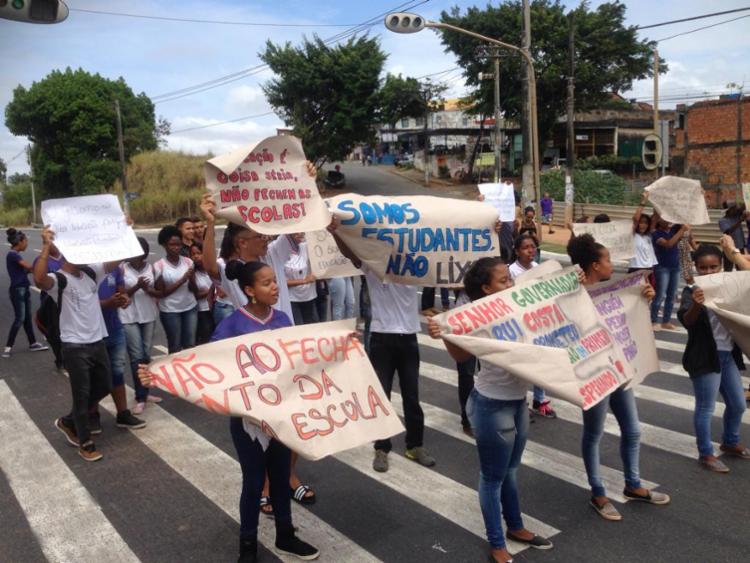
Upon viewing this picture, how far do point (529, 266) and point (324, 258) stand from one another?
7.33ft

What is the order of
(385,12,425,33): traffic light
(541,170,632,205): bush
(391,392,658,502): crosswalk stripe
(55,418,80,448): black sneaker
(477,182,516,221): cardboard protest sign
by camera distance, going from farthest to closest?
1. (541,170,632,205): bush
2. (385,12,425,33): traffic light
3. (477,182,516,221): cardboard protest sign
4. (55,418,80,448): black sneaker
5. (391,392,658,502): crosswalk stripe

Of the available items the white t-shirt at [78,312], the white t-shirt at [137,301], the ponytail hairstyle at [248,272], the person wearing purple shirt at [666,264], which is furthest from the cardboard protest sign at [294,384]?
the person wearing purple shirt at [666,264]

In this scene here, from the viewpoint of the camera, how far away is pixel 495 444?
3584 millimetres

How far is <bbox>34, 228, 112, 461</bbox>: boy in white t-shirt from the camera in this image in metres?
5.42

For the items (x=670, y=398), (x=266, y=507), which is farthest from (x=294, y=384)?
(x=670, y=398)

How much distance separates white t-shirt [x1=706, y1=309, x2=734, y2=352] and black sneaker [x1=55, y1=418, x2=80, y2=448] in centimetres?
516

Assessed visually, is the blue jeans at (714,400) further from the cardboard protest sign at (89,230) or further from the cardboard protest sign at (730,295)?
the cardboard protest sign at (89,230)

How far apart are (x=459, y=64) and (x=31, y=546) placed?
43886mm

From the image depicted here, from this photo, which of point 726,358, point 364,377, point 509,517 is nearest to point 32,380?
point 364,377

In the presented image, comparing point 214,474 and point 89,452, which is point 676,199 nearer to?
point 214,474

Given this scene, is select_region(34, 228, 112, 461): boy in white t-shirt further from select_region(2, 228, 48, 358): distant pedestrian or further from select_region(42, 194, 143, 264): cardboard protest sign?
select_region(2, 228, 48, 358): distant pedestrian

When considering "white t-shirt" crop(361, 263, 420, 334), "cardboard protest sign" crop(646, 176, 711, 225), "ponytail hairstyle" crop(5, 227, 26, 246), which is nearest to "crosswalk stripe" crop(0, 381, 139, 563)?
"white t-shirt" crop(361, 263, 420, 334)

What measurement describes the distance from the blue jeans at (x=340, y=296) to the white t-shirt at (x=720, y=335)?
4553mm

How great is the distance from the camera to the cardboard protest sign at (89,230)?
17.2 ft
